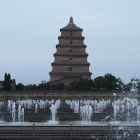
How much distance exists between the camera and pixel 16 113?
38.3 meters

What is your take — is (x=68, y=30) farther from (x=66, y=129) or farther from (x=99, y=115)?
(x=66, y=129)

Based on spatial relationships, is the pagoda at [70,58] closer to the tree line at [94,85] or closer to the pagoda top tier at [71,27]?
the pagoda top tier at [71,27]

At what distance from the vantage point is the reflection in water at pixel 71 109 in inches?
1385

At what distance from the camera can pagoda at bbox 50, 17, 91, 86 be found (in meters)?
66.2

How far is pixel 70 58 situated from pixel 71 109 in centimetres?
2496

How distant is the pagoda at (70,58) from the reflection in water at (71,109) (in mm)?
17981

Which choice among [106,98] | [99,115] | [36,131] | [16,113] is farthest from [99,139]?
[106,98]

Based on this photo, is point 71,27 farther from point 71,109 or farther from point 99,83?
point 71,109

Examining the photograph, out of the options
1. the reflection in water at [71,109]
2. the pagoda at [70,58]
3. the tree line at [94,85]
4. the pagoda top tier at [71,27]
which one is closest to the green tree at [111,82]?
the tree line at [94,85]

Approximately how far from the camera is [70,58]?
67938 mm

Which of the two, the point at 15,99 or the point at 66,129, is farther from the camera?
the point at 15,99

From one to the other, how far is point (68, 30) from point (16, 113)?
30972 mm

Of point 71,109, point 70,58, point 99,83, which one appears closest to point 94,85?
point 99,83

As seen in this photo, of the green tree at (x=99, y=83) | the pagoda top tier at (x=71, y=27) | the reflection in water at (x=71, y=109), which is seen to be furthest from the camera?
the pagoda top tier at (x=71, y=27)
